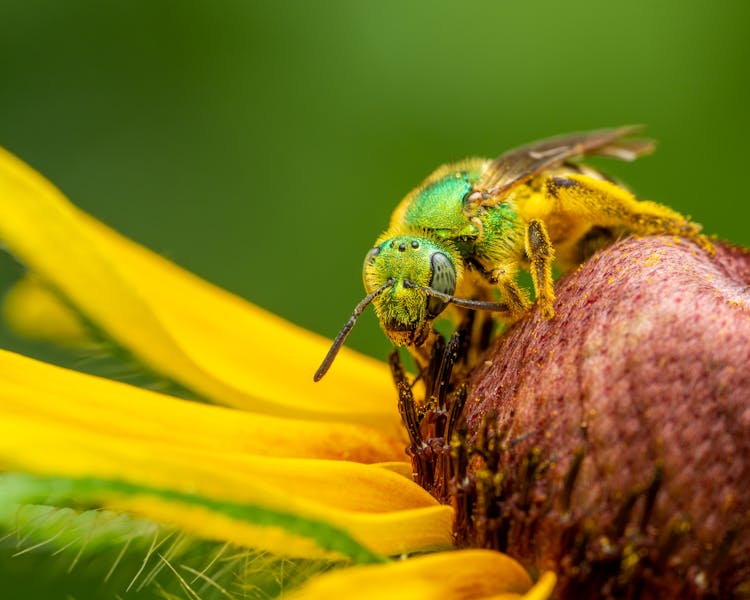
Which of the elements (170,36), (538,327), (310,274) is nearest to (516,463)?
(538,327)

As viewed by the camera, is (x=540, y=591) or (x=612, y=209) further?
(x=612, y=209)

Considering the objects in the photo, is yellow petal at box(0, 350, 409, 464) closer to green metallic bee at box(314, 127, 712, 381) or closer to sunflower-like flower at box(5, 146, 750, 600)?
sunflower-like flower at box(5, 146, 750, 600)

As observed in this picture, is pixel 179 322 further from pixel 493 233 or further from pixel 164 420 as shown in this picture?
pixel 493 233

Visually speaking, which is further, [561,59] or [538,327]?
[561,59]

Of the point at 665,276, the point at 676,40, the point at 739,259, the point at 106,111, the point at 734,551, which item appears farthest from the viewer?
the point at 106,111

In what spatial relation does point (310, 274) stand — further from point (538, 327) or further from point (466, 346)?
point (538, 327)

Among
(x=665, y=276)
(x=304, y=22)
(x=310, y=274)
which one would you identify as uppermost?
(x=304, y=22)

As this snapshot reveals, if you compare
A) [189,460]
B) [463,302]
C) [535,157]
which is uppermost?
[535,157]

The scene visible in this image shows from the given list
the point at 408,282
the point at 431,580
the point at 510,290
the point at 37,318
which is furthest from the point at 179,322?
the point at 431,580
